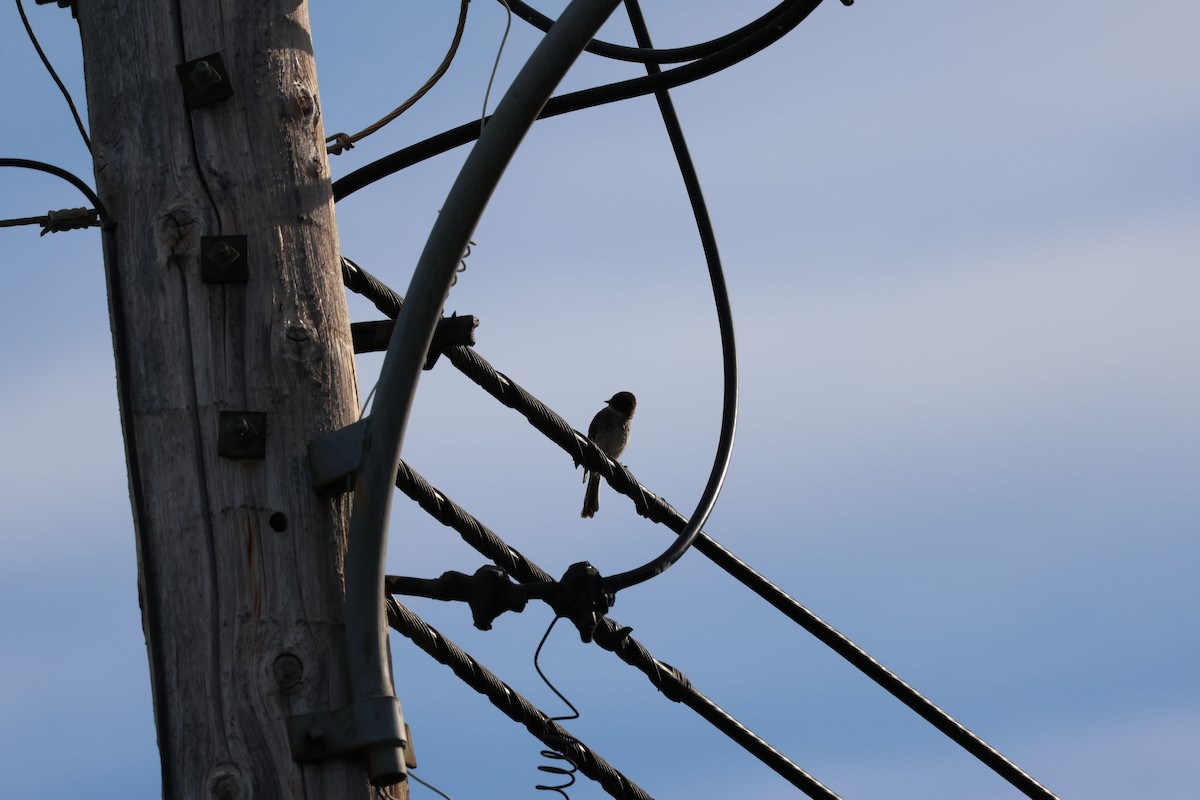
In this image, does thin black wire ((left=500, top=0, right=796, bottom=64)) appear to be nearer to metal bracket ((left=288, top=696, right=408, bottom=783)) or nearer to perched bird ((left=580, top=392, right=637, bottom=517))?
metal bracket ((left=288, top=696, right=408, bottom=783))

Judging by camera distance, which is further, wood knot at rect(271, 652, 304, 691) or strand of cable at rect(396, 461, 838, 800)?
strand of cable at rect(396, 461, 838, 800)

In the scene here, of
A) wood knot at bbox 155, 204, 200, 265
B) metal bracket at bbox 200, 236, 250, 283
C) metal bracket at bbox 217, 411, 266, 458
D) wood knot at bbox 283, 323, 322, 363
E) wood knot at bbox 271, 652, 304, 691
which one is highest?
wood knot at bbox 155, 204, 200, 265

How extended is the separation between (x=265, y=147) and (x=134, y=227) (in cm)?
32

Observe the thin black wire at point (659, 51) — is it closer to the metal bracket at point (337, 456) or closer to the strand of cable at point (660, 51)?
the strand of cable at point (660, 51)

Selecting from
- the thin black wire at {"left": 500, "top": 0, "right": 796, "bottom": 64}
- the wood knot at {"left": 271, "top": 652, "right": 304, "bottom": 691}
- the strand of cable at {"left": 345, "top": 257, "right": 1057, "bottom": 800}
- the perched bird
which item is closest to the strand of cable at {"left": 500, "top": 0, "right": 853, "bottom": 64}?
the thin black wire at {"left": 500, "top": 0, "right": 796, "bottom": 64}

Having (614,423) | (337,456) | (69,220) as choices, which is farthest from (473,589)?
→ (614,423)

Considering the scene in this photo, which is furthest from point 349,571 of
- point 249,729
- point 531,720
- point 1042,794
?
point 1042,794

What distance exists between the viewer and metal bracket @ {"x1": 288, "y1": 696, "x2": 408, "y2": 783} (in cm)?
282

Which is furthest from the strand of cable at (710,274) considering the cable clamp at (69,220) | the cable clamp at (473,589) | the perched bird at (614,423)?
the perched bird at (614,423)

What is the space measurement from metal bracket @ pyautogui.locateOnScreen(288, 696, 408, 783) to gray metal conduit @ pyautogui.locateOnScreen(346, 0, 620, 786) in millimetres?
14

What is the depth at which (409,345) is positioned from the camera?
2.81 m

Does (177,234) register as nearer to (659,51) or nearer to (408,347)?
(408,347)

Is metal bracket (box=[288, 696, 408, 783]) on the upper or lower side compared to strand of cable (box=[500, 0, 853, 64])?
lower

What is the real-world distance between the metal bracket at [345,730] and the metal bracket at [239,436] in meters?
0.53
